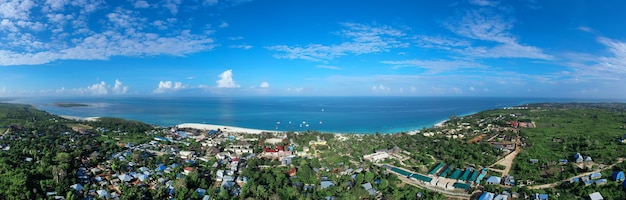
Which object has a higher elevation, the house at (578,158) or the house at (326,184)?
the house at (578,158)

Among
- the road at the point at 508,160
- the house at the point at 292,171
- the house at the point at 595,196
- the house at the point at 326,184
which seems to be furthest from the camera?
the road at the point at 508,160

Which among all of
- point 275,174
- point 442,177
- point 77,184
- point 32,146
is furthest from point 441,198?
point 32,146

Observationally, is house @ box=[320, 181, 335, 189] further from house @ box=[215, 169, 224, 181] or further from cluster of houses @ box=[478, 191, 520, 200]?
cluster of houses @ box=[478, 191, 520, 200]

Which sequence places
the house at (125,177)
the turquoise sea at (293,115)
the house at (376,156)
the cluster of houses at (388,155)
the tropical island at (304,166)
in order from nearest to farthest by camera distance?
the tropical island at (304,166)
the house at (125,177)
the house at (376,156)
the cluster of houses at (388,155)
the turquoise sea at (293,115)

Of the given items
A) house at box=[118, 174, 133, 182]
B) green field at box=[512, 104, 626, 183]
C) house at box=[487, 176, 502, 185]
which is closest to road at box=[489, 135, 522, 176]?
green field at box=[512, 104, 626, 183]

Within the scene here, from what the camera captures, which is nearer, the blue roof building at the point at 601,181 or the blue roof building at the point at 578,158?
the blue roof building at the point at 601,181

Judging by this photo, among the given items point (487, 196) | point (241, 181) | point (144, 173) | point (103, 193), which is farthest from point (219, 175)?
point (487, 196)

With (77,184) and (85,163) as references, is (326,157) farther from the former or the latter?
(85,163)

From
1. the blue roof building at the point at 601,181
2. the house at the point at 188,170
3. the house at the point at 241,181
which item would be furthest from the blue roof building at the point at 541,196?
the house at the point at 188,170

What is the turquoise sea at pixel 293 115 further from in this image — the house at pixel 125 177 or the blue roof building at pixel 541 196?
the house at pixel 125 177
